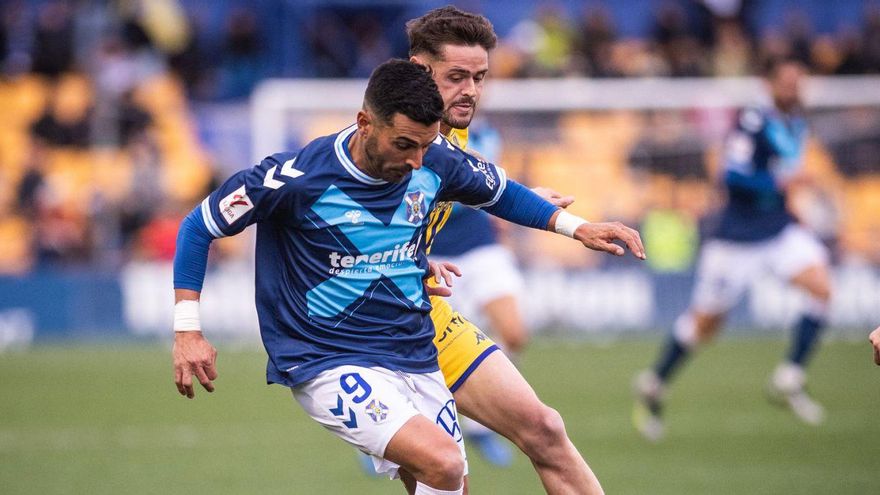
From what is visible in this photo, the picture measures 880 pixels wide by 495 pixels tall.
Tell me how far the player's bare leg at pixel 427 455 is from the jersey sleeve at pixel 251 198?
1.03 metres

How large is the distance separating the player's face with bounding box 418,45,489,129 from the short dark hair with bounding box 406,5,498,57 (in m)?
0.04

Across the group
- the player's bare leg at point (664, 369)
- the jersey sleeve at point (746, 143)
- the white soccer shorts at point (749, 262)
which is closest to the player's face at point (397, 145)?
the player's bare leg at point (664, 369)

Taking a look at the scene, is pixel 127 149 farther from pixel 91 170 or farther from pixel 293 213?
pixel 293 213

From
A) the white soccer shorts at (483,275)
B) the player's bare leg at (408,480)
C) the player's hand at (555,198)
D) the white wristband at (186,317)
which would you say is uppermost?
the player's hand at (555,198)

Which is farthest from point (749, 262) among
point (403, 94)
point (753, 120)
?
point (403, 94)

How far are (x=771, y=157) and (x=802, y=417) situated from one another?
2239mm

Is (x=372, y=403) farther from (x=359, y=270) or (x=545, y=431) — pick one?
(x=545, y=431)

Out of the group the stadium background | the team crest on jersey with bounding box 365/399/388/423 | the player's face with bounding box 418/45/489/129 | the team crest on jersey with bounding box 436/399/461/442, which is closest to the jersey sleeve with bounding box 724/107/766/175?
the stadium background

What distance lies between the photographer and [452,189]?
242 inches

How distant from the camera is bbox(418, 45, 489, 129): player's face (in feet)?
21.7

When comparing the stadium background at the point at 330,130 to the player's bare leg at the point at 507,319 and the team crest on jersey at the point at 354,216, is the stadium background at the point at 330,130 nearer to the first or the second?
the player's bare leg at the point at 507,319

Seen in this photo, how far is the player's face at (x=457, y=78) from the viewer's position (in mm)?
6613

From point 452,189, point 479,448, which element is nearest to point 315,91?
point 479,448

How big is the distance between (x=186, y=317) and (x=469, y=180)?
1376 mm
